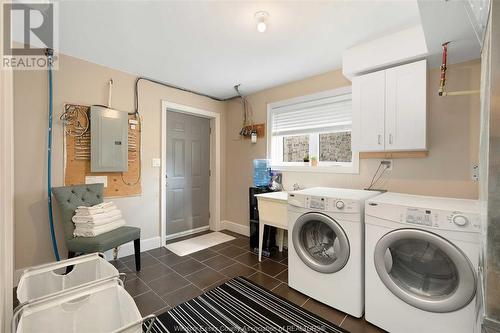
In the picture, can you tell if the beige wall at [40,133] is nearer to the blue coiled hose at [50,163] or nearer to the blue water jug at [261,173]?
the blue coiled hose at [50,163]

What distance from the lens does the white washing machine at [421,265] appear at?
131cm

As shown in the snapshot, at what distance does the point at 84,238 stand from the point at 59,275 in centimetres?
89

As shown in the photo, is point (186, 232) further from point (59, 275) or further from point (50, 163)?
point (59, 275)

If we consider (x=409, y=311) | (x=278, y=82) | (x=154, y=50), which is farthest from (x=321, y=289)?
(x=154, y=50)

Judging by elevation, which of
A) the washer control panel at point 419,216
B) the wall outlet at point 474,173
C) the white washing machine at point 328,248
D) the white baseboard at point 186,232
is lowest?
the white baseboard at point 186,232

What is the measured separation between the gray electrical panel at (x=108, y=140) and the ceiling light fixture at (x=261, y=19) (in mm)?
1976

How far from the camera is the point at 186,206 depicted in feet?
12.6

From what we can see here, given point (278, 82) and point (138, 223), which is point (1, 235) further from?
point (278, 82)

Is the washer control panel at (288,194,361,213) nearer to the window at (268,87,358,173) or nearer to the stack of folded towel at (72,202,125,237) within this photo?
the window at (268,87,358,173)

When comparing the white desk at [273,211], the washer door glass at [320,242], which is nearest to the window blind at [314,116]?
the white desk at [273,211]

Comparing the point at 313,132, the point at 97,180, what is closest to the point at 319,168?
the point at 313,132

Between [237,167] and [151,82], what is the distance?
6.15 feet

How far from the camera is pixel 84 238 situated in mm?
2107

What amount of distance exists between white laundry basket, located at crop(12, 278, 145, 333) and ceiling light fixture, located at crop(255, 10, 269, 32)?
6.60 ft
